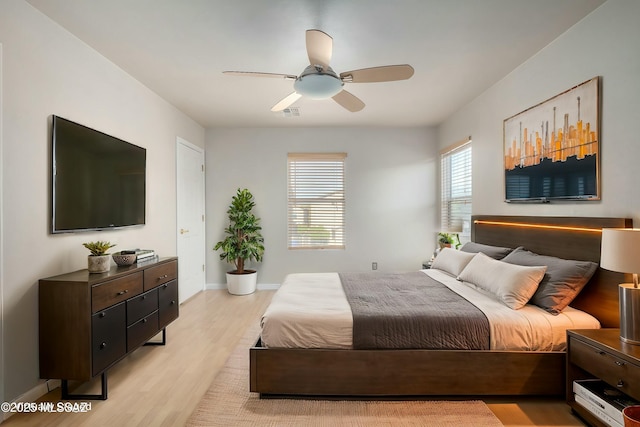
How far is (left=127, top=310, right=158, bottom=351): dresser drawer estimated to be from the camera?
255cm

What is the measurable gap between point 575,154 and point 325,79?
6.43 feet

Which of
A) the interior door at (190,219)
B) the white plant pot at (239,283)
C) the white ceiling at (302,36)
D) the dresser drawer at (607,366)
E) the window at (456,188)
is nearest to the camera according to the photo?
the dresser drawer at (607,366)

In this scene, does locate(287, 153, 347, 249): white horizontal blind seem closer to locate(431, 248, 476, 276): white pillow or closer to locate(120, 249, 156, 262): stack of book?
locate(431, 248, 476, 276): white pillow

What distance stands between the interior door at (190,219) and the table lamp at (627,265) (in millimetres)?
4367

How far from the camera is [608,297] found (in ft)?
7.23

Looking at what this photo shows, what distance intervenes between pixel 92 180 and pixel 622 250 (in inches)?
144

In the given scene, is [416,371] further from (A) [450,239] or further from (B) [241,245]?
(B) [241,245]

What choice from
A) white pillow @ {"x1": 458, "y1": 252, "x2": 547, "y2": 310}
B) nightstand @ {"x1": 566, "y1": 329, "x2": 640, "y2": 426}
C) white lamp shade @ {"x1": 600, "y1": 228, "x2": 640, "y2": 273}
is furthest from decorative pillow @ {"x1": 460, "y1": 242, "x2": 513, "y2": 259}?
white lamp shade @ {"x1": 600, "y1": 228, "x2": 640, "y2": 273}

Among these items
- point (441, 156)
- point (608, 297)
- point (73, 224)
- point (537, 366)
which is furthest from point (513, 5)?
point (73, 224)

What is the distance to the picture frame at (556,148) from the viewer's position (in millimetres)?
2361

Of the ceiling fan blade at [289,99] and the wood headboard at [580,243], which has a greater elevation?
the ceiling fan blade at [289,99]

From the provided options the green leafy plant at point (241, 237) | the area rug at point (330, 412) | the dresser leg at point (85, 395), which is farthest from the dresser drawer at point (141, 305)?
the green leafy plant at point (241, 237)

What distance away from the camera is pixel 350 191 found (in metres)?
5.45

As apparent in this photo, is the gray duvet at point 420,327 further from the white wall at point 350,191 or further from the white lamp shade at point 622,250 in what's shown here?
the white wall at point 350,191
